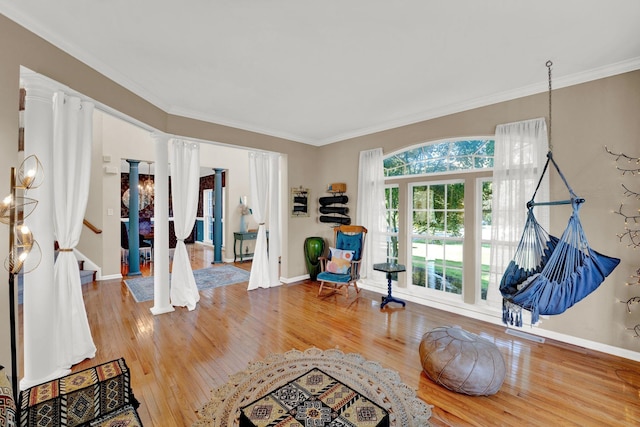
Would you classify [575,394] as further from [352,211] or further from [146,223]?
[146,223]

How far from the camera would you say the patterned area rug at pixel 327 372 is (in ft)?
6.21

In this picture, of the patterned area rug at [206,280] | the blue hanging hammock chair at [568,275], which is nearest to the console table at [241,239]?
the patterned area rug at [206,280]

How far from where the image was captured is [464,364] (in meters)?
2.11

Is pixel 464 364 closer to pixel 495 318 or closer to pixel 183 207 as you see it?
pixel 495 318

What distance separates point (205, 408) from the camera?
197 centimetres

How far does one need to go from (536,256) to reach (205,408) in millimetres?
3242

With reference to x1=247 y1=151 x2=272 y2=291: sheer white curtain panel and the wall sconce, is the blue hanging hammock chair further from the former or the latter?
the wall sconce

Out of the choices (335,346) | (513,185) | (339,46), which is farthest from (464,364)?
(339,46)

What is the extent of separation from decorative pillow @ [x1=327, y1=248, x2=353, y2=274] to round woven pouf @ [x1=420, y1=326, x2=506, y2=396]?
2164 mm

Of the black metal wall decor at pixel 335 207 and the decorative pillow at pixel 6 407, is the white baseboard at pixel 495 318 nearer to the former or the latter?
the black metal wall decor at pixel 335 207

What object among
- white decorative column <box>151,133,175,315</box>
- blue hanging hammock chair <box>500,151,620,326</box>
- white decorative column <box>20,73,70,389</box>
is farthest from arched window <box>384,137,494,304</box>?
white decorative column <box>20,73,70,389</box>

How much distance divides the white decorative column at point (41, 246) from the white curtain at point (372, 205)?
3.91 meters

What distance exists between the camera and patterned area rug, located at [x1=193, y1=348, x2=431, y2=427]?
1.89m

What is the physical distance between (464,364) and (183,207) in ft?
12.7
